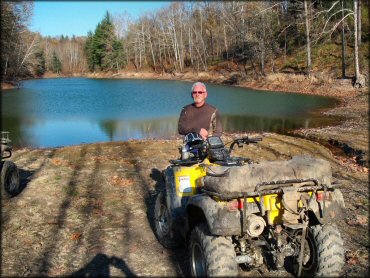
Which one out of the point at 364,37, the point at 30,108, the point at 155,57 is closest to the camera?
the point at 30,108

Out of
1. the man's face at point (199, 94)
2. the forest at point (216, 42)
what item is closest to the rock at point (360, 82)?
the forest at point (216, 42)

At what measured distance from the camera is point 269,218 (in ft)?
12.5

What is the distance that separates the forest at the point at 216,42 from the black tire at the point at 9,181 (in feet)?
79.5

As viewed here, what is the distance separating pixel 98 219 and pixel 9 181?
2.33 metres

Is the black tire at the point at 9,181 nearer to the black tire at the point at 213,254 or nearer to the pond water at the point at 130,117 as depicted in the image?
the black tire at the point at 213,254

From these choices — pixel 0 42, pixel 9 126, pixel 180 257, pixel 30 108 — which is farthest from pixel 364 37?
pixel 180 257

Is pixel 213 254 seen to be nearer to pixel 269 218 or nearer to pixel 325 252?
pixel 269 218

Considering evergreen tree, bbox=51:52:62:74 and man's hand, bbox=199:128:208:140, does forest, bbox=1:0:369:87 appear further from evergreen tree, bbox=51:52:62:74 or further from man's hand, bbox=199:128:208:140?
man's hand, bbox=199:128:208:140

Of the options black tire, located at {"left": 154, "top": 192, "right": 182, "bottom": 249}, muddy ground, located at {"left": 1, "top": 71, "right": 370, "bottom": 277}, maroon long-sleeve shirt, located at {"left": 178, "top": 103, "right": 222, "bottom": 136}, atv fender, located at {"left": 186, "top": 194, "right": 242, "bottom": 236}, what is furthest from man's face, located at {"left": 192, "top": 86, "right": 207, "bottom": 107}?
atv fender, located at {"left": 186, "top": 194, "right": 242, "bottom": 236}

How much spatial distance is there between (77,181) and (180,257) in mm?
4361

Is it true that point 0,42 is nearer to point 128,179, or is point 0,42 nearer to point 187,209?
point 128,179

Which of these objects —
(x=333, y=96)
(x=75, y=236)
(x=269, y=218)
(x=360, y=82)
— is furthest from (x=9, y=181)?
(x=360, y=82)

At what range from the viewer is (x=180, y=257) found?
4.99 m

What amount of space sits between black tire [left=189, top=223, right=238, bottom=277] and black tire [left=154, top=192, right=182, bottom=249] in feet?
3.28
